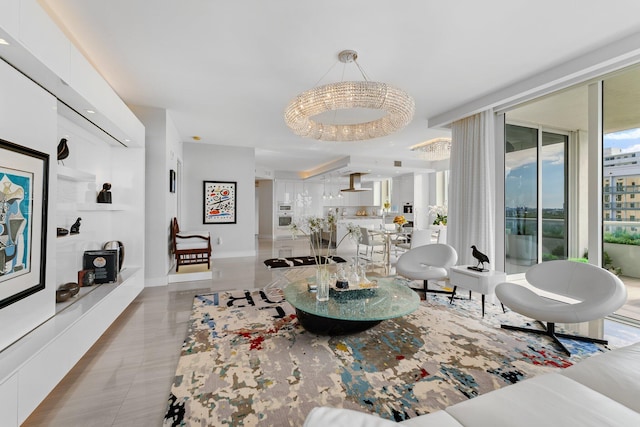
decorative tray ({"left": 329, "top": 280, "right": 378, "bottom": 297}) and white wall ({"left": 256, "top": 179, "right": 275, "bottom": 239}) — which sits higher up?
white wall ({"left": 256, "top": 179, "right": 275, "bottom": 239})

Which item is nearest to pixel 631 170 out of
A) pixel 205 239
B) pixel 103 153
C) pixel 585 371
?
pixel 585 371

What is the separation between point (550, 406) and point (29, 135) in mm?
3093

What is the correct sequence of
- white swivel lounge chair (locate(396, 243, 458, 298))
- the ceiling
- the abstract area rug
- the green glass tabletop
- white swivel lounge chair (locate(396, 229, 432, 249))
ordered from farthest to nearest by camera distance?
white swivel lounge chair (locate(396, 229, 432, 249)) → white swivel lounge chair (locate(396, 243, 458, 298)) → the green glass tabletop → the ceiling → the abstract area rug

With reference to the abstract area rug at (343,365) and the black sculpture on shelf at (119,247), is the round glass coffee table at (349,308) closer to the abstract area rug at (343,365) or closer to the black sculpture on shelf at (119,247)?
the abstract area rug at (343,365)

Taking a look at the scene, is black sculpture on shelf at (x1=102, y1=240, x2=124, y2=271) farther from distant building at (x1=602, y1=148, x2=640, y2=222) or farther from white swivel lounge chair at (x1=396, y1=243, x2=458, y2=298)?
distant building at (x1=602, y1=148, x2=640, y2=222)

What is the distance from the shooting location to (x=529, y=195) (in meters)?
4.38

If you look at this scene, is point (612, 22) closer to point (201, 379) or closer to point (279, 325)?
point (279, 325)

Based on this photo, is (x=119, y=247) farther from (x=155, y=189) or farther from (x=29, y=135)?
(x=29, y=135)

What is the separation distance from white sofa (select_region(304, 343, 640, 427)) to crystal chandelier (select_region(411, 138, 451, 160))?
5.07 meters

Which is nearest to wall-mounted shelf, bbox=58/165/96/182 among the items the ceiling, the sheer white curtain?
the ceiling

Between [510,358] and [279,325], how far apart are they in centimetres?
211

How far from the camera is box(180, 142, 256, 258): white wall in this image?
6586 mm

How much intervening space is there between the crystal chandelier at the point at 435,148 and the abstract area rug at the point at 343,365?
12.2ft

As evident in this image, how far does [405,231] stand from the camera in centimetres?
639
